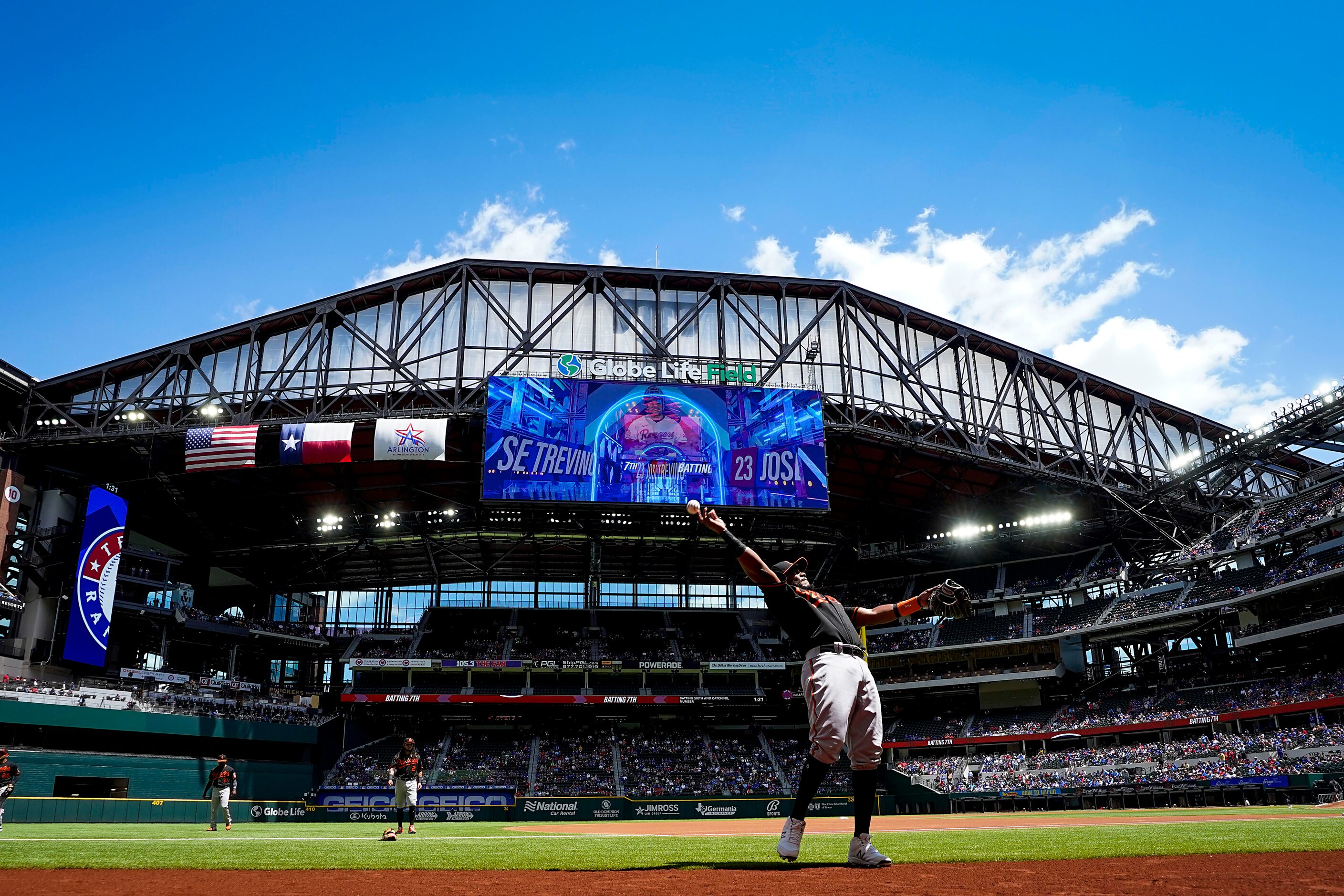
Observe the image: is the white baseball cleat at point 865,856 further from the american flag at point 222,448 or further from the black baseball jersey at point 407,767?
the american flag at point 222,448

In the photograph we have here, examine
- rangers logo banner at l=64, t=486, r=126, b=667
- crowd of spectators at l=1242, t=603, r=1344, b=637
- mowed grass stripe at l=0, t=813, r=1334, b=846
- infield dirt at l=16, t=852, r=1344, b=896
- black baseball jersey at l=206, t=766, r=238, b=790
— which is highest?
rangers logo banner at l=64, t=486, r=126, b=667

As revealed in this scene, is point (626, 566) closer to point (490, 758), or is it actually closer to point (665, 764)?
point (665, 764)

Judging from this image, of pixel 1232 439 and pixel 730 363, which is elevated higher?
pixel 730 363

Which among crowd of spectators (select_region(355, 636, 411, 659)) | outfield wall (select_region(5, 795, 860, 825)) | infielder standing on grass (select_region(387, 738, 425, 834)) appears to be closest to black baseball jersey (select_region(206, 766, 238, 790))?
infielder standing on grass (select_region(387, 738, 425, 834))

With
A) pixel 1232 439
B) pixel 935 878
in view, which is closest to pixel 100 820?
pixel 935 878

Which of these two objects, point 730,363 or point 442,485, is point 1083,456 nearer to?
point 730,363

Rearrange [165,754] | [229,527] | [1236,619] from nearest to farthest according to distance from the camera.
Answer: [165,754] < [1236,619] < [229,527]

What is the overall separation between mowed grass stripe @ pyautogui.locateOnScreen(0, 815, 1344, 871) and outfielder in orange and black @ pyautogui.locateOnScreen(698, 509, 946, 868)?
0.59m

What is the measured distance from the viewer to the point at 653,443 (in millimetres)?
42438

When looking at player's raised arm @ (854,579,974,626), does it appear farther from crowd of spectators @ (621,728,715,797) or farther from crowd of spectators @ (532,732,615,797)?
crowd of spectators @ (621,728,715,797)

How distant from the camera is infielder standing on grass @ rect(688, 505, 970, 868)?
280 inches

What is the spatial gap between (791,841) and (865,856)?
0.59 metres

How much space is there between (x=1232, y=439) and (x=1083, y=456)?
22.8ft

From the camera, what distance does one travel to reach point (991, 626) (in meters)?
56.1
